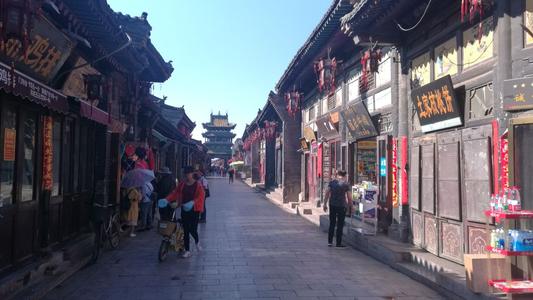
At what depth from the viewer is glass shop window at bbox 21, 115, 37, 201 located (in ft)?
20.9

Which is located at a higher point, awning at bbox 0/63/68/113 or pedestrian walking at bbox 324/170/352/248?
awning at bbox 0/63/68/113

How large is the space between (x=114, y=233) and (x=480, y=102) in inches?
264

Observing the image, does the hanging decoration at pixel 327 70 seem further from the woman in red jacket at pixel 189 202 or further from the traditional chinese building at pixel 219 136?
the traditional chinese building at pixel 219 136

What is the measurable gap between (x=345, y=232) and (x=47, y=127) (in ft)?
20.9

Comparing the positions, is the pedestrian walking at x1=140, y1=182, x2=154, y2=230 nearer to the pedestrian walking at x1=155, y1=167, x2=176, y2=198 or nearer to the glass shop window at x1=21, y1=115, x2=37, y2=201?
the pedestrian walking at x1=155, y1=167, x2=176, y2=198

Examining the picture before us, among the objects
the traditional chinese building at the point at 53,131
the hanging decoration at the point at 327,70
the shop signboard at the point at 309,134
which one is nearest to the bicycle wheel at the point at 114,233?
the traditional chinese building at the point at 53,131

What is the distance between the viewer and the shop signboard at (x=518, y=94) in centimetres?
504

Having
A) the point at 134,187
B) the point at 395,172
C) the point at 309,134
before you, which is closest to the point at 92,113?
the point at 134,187

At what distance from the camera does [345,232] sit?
1019cm

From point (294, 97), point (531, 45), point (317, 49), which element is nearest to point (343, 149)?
point (317, 49)

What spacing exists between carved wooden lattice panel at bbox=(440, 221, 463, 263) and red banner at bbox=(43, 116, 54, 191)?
19.8 feet

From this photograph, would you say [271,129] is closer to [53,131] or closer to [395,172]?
[395,172]

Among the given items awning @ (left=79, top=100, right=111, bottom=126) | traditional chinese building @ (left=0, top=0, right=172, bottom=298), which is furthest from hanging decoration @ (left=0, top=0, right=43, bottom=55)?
awning @ (left=79, top=100, right=111, bottom=126)

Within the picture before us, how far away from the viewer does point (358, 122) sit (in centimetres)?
1102
